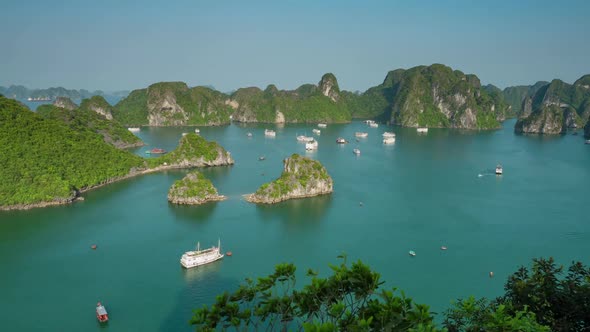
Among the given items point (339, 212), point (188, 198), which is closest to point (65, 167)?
point (188, 198)

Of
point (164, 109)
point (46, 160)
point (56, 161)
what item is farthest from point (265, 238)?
point (164, 109)

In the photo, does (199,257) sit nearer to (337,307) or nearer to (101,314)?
(101,314)

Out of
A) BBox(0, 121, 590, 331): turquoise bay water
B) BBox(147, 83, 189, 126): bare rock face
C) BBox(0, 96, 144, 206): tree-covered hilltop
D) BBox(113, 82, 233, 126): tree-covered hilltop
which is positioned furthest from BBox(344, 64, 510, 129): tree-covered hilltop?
BBox(0, 96, 144, 206): tree-covered hilltop

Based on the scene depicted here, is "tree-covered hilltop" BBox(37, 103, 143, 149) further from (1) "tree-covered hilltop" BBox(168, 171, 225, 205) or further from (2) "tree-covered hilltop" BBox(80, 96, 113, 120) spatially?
(1) "tree-covered hilltop" BBox(168, 171, 225, 205)

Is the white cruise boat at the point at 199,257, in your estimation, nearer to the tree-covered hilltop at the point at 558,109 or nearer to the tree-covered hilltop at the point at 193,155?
the tree-covered hilltop at the point at 193,155

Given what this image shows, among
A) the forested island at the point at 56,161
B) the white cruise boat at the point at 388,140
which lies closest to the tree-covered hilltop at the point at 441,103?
the white cruise boat at the point at 388,140

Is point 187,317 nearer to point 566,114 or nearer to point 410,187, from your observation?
point 410,187
